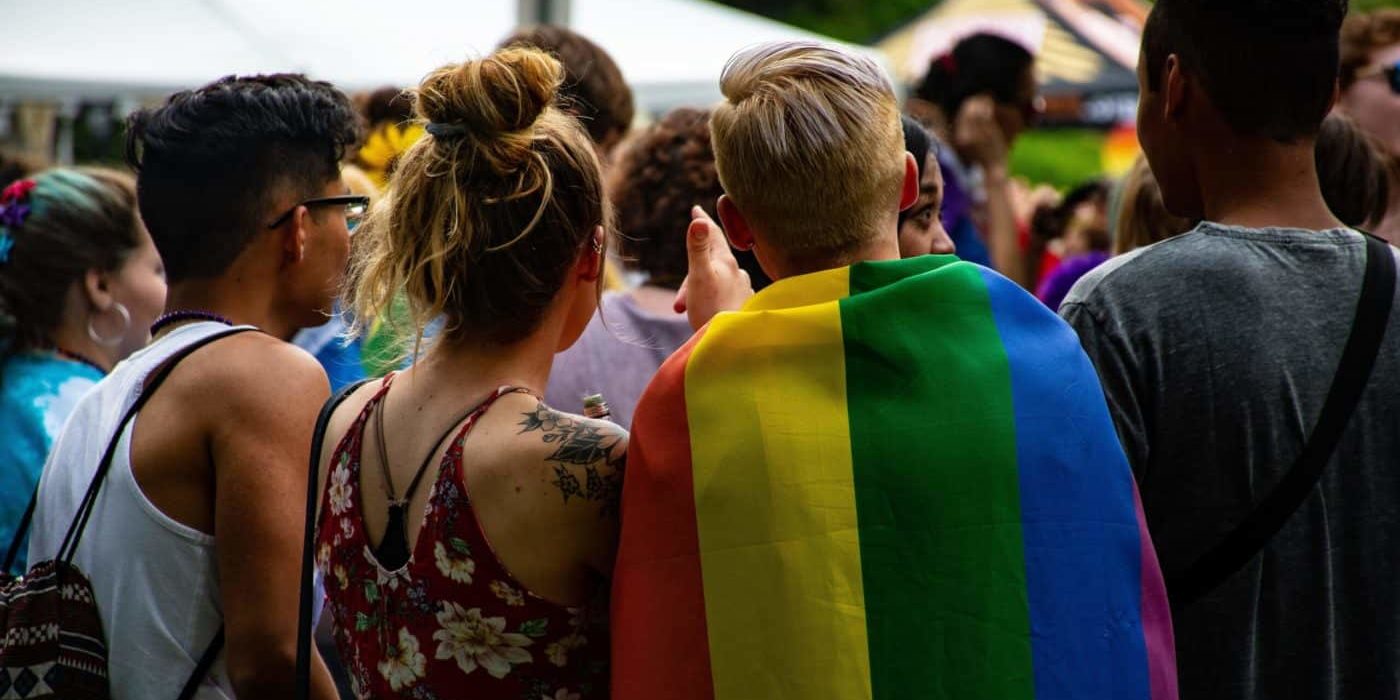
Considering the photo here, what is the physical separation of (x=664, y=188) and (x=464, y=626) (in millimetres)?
1669

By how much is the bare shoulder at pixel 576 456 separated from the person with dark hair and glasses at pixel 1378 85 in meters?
2.68

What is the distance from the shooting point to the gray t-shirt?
85.5 inches

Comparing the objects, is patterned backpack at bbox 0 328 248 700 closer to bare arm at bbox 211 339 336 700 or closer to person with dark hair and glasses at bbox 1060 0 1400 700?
bare arm at bbox 211 339 336 700

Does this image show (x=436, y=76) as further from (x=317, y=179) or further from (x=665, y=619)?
(x=665, y=619)

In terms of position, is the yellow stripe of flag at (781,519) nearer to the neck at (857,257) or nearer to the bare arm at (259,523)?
the neck at (857,257)

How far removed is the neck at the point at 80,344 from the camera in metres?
3.74

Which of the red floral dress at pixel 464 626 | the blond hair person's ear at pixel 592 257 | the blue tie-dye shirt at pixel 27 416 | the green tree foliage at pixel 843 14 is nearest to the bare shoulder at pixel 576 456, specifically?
the red floral dress at pixel 464 626

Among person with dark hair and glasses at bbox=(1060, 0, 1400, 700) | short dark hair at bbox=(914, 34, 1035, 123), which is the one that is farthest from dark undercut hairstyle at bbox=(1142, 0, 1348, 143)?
short dark hair at bbox=(914, 34, 1035, 123)

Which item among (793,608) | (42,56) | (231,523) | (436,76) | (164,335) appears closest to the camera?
(793,608)

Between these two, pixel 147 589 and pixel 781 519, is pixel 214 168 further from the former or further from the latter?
pixel 781 519

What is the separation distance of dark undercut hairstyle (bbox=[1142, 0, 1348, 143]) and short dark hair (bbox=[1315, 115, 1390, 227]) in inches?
43.2

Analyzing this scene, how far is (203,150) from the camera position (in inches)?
102

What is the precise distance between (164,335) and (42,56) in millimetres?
5391

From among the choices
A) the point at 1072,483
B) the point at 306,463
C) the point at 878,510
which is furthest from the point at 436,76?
the point at 1072,483
